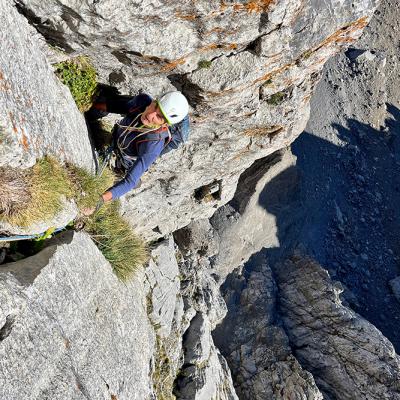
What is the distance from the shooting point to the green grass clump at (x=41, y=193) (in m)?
6.35

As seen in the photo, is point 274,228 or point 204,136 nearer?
point 204,136

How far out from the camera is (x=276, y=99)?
11.3 meters

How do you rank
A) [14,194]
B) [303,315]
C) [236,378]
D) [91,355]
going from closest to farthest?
[14,194] → [91,355] → [236,378] → [303,315]

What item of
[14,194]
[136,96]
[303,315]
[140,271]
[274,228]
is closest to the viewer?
[14,194]

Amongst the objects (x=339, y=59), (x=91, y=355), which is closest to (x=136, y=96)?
(x=91, y=355)

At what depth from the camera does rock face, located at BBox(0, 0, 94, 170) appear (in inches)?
236

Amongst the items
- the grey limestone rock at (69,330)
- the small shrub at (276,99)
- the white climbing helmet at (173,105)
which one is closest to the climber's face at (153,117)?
the white climbing helmet at (173,105)

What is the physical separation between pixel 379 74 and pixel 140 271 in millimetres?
27023

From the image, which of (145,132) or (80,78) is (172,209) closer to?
(145,132)

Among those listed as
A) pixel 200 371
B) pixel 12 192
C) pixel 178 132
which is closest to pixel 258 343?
pixel 200 371

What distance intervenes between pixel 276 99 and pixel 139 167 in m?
4.45

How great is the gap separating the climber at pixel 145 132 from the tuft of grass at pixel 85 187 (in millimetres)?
217

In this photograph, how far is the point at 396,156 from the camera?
3083cm

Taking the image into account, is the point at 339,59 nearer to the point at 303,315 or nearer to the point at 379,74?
the point at 379,74
